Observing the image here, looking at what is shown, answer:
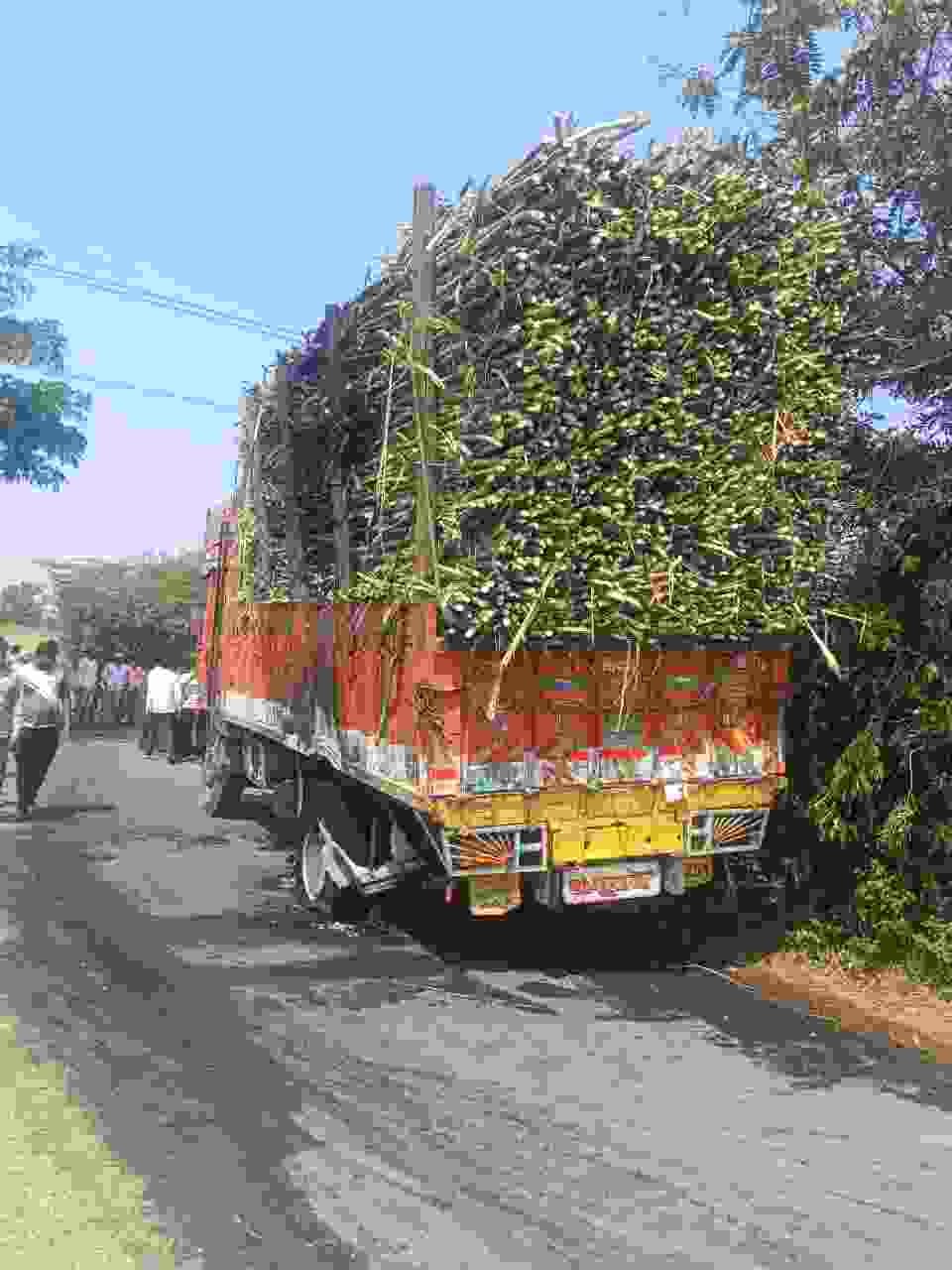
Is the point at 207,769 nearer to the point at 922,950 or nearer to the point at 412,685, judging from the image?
the point at 412,685

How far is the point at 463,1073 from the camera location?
4.93m

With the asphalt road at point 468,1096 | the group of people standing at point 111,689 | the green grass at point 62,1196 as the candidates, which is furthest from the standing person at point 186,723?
the green grass at point 62,1196

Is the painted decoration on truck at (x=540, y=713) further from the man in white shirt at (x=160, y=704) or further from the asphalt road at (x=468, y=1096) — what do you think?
the man in white shirt at (x=160, y=704)

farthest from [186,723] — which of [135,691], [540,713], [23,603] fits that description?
[23,603]

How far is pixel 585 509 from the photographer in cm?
555

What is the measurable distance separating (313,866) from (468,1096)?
348 cm

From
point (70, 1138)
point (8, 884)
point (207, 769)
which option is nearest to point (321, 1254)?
point (70, 1138)

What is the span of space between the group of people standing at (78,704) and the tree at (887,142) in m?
8.19

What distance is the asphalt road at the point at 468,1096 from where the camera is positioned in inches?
140

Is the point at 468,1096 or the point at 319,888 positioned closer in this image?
the point at 468,1096

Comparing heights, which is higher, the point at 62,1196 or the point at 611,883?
the point at 611,883

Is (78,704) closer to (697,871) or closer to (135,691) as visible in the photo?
(135,691)

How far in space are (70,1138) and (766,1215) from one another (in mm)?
2326

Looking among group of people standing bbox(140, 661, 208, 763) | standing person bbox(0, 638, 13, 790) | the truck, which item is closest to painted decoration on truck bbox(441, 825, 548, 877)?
the truck
